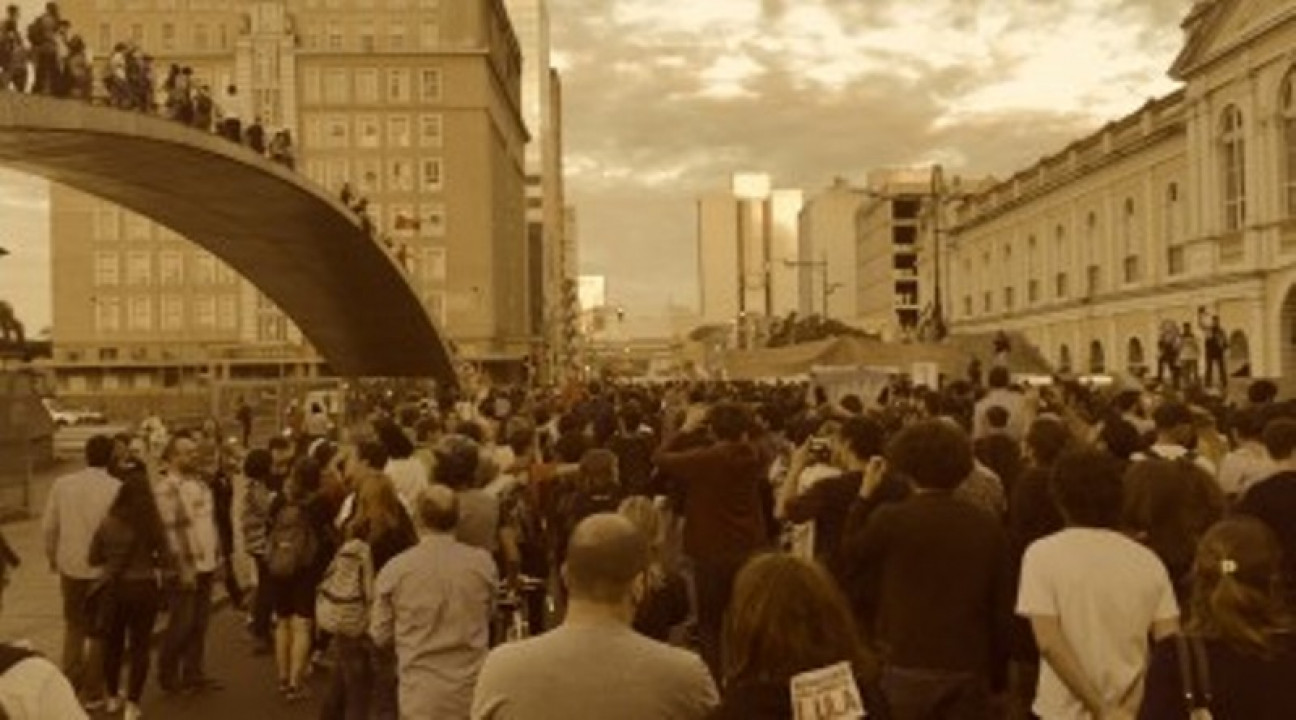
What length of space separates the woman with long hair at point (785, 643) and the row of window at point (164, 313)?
11768 centimetres

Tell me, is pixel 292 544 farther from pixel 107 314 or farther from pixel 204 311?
pixel 107 314

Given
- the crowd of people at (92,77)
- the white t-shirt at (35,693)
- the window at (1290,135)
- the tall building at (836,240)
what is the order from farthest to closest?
the tall building at (836,240) < the window at (1290,135) < the crowd of people at (92,77) < the white t-shirt at (35,693)

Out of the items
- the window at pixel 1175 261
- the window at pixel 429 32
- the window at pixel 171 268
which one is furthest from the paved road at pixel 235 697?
the window at pixel 429 32

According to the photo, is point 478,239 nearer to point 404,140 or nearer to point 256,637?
point 404,140

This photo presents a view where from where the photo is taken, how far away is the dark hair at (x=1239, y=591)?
14.1 ft

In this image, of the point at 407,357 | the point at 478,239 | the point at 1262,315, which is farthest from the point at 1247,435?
the point at 478,239

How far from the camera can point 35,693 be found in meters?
3.65

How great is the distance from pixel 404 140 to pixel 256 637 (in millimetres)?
108567

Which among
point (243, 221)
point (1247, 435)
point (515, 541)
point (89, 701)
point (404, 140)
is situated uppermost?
point (404, 140)

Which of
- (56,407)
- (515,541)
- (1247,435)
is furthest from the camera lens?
(56,407)

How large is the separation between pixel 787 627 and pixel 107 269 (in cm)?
11986

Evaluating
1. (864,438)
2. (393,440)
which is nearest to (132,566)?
(393,440)

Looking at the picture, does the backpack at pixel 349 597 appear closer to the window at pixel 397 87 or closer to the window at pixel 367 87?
the window at pixel 397 87

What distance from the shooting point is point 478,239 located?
119125 millimetres
